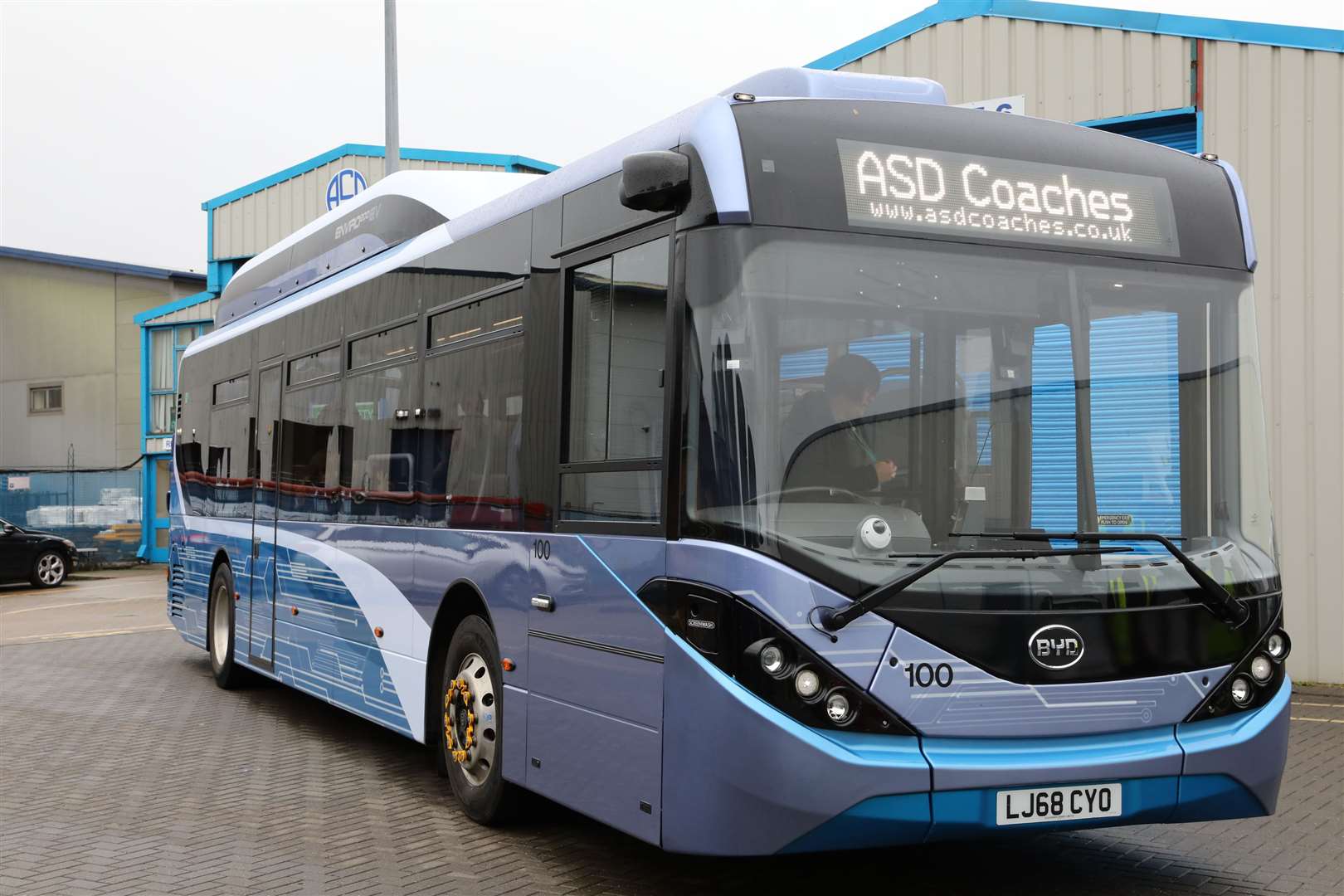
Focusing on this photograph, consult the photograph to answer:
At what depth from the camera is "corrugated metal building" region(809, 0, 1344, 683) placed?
39.3ft

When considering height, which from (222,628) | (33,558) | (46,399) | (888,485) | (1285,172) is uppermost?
(1285,172)

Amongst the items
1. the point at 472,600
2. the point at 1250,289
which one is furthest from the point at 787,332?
the point at 472,600

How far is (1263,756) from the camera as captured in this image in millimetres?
5629

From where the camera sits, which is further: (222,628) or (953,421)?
(222,628)

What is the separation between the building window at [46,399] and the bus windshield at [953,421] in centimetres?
3858

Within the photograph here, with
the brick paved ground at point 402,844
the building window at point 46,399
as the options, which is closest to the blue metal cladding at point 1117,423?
the brick paved ground at point 402,844

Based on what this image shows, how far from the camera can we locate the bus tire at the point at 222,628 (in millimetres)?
12391

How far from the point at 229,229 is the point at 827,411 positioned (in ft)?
91.7

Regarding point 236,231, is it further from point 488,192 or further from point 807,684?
point 807,684

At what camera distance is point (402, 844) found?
7.00 meters

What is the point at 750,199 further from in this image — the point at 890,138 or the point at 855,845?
the point at 855,845

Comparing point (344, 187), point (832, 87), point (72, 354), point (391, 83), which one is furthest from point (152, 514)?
point (832, 87)

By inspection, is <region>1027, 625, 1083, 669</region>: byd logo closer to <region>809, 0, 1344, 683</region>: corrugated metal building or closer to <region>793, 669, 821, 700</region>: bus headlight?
<region>793, 669, 821, 700</region>: bus headlight

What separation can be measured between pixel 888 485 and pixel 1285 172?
851cm
